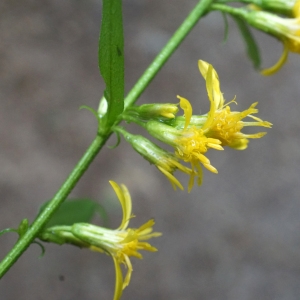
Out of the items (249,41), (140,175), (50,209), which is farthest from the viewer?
(140,175)

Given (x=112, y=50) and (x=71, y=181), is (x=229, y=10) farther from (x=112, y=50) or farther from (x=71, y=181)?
(x=71, y=181)

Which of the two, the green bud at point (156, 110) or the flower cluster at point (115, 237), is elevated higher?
the green bud at point (156, 110)

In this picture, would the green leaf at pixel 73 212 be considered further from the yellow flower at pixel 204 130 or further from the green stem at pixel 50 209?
the yellow flower at pixel 204 130

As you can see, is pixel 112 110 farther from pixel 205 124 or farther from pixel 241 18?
pixel 241 18

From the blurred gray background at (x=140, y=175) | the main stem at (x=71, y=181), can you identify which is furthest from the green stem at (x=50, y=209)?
the blurred gray background at (x=140, y=175)

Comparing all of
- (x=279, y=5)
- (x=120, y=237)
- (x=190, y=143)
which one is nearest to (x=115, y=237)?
(x=120, y=237)

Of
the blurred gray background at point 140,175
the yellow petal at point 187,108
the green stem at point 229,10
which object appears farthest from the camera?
the blurred gray background at point 140,175
